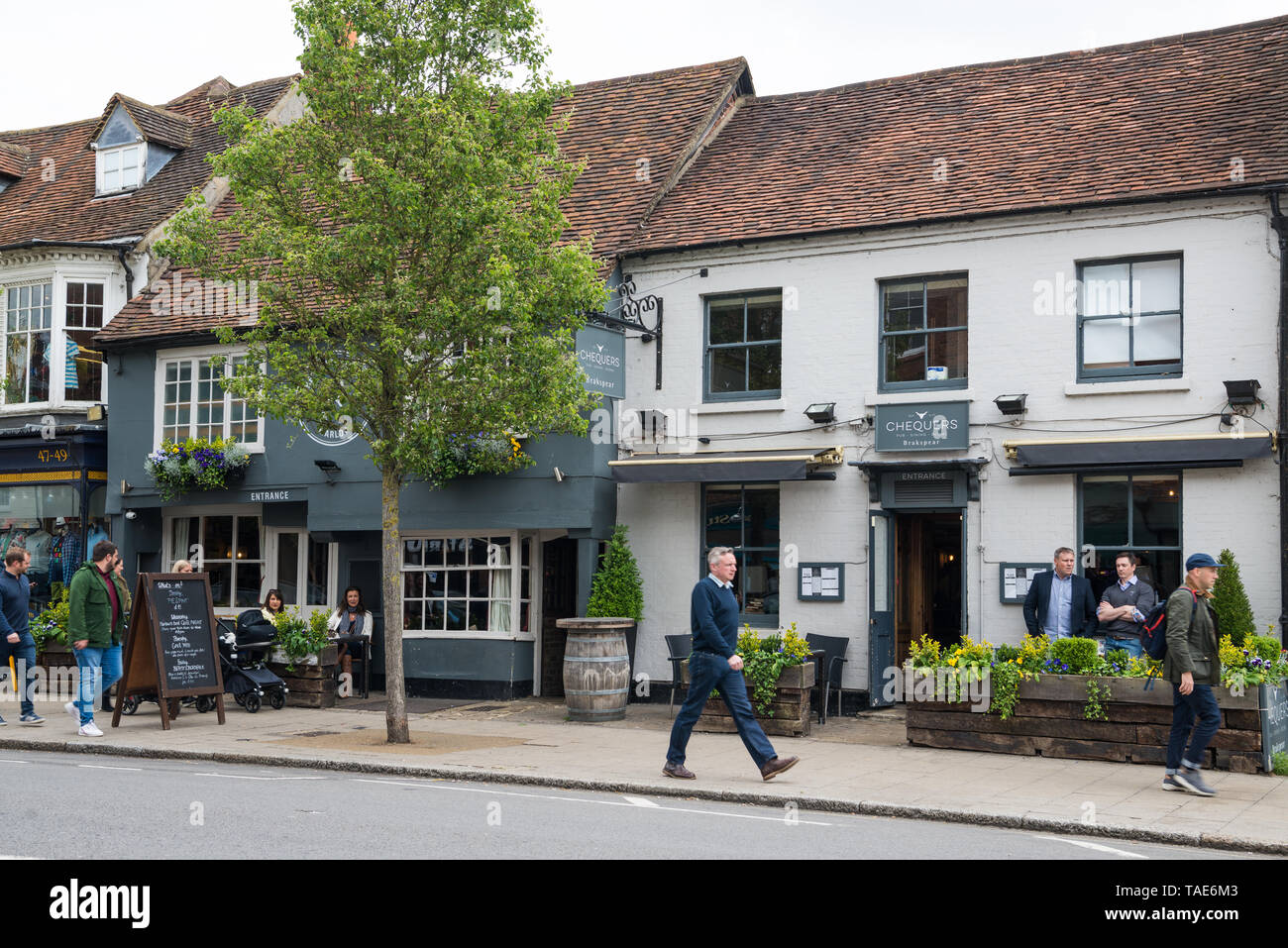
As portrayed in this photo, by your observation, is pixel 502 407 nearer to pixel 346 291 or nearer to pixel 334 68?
pixel 346 291

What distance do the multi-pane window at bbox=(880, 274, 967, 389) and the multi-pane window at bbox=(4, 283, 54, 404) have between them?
43.8 feet

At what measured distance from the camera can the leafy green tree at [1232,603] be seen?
13.6 m

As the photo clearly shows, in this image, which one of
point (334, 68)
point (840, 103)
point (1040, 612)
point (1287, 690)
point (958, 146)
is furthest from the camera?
point (840, 103)

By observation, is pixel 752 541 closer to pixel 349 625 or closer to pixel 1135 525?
pixel 1135 525

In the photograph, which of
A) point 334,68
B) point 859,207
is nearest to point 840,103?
point 859,207

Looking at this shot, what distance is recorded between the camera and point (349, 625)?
60.3 ft

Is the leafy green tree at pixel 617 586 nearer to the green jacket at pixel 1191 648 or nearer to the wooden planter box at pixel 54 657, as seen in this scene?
the green jacket at pixel 1191 648

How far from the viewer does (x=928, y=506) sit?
51.6 ft

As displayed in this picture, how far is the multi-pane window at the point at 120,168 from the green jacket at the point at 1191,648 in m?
19.2

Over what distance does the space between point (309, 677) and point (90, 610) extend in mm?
3423

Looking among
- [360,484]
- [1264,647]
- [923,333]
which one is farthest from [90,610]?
[1264,647]

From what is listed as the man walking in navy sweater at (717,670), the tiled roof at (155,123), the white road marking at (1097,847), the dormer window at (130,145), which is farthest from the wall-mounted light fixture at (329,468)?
the white road marking at (1097,847)

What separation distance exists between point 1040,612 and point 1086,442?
1960 mm

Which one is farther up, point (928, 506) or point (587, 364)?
point (587, 364)
